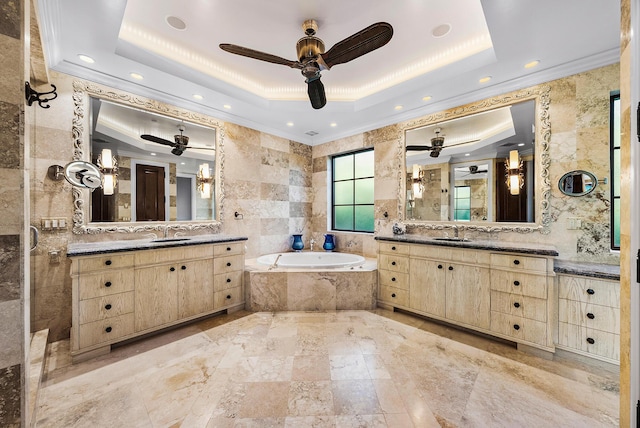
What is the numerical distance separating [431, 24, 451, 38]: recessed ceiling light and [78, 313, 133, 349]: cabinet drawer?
3.80m

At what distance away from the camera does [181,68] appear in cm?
258

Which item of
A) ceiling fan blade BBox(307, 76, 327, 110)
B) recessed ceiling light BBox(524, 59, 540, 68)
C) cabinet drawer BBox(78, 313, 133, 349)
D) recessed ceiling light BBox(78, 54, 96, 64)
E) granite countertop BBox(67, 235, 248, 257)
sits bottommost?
cabinet drawer BBox(78, 313, 133, 349)

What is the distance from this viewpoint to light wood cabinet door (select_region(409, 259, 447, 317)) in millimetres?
2805

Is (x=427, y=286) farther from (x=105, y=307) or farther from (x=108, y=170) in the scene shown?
(x=108, y=170)

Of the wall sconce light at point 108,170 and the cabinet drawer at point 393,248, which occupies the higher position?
the wall sconce light at point 108,170

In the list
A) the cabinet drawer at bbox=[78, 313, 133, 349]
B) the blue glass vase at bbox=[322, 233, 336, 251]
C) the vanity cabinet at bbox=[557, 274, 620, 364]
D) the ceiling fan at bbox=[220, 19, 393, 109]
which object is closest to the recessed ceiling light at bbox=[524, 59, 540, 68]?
the ceiling fan at bbox=[220, 19, 393, 109]

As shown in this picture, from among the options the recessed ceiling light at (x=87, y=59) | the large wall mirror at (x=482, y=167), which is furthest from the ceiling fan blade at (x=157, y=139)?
the large wall mirror at (x=482, y=167)

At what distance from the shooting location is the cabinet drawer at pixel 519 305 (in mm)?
2221

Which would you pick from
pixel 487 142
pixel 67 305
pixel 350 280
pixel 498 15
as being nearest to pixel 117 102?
pixel 67 305

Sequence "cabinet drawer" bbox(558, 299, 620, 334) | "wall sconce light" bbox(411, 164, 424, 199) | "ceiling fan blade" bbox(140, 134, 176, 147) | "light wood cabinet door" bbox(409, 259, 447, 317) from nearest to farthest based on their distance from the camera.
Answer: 1. "cabinet drawer" bbox(558, 299, 620, 334)
2. "light wood cabinet door" bbox(409, 259, 447, 317)
3. "ceiling fan blade" bbox(140, 134, 176, 147)
4. "wall sconce light" bbox(411, 164, 424, 199)

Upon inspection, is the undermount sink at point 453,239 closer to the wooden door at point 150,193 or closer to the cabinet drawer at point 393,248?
the cabinet drawer at point 393,248

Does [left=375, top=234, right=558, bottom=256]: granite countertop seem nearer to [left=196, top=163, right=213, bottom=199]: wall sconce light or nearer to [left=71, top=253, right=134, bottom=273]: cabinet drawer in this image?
[left=196, top=163, right=213, bottom=199]: wall sconce light

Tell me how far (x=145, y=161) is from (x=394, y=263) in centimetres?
320

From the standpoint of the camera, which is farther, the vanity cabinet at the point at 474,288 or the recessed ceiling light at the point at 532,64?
the recessed ceiling light at the point at 532,64
